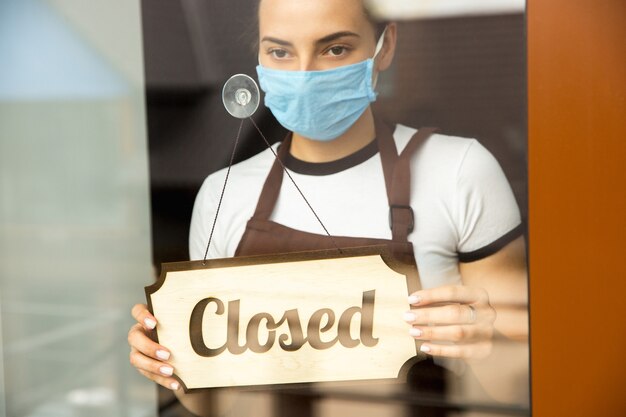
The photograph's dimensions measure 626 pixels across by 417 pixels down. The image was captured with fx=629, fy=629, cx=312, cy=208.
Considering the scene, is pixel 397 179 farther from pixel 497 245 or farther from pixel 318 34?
pixel 318 34

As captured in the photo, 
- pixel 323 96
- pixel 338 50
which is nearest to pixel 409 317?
pixel 323 96

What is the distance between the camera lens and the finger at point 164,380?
1947mm

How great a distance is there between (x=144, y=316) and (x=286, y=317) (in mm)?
468

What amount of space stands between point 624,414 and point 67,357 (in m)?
1.78

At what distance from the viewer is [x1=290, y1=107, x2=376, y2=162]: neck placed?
1765 millimetres

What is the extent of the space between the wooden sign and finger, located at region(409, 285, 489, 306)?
0.03 metres

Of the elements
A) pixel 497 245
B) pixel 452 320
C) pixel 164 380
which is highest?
pixel 497 245

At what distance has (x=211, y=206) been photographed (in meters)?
1.93

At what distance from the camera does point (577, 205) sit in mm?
1707

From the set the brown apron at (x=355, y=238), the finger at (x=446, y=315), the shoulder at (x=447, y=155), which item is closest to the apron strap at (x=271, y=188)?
the brown apron at (x=355, y=238)

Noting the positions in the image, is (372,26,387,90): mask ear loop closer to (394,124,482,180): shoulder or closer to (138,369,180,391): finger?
(394,124,482,180): shoulder

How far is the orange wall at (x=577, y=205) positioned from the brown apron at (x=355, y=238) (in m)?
0.33

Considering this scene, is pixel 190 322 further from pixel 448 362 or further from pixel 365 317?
pixel 448 362

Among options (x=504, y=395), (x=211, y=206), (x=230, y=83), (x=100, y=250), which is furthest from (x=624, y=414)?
(x=100, y=250)
